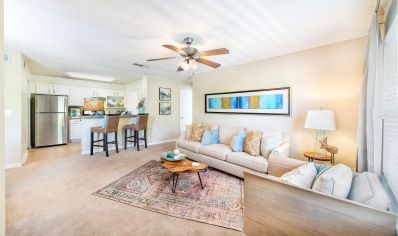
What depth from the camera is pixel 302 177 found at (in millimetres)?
1447

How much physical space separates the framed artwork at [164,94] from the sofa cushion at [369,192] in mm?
5495

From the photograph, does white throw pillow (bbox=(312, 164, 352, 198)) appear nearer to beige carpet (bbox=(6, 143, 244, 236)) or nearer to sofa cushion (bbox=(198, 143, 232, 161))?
beige carpet (bbox=(6, 143, 244, 236))

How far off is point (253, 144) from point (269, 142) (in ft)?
0.90

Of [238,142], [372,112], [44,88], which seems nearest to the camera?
[372,112]

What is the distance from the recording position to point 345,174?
138 cm

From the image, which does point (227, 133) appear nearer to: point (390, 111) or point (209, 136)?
point (209, 136)

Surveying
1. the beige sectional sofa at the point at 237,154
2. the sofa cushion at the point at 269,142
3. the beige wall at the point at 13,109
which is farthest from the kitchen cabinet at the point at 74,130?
the sofa cushion at the point at 269,142

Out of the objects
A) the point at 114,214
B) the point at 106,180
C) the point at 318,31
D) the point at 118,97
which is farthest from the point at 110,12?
the point at 118,97

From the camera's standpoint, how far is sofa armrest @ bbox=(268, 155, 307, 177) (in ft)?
6.29

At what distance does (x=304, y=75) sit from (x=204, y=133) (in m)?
2.30

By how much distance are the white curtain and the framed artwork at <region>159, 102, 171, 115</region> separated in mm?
5266

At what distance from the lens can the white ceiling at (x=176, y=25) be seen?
1.85 metres

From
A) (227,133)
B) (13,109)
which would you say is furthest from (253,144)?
(13,109)

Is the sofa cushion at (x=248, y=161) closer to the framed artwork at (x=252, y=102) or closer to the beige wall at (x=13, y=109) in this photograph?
the framed artwork at (x=252, y=102)
